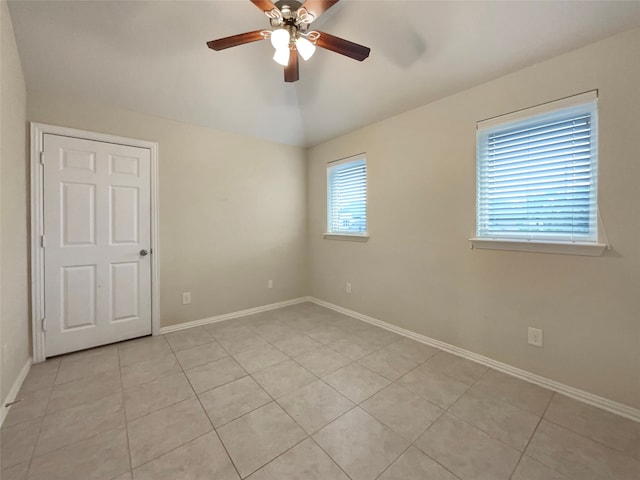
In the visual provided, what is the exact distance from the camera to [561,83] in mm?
1855

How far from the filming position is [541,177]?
1.97 meters

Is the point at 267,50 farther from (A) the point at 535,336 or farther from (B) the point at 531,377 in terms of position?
(B) the point at 531,377

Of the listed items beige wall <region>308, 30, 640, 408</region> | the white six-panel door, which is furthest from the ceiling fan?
the white six-panel door

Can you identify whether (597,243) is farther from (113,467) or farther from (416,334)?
(113,467)

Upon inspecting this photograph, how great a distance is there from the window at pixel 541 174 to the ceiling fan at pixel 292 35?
1.35 meters

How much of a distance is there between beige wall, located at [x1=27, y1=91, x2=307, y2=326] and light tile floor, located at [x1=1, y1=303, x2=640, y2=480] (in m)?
0.94

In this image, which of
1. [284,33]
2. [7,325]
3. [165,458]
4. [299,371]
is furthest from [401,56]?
[7,325]

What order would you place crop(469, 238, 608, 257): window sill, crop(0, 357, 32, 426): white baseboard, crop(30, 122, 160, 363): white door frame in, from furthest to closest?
crop(30, 122, 160, 363): white door frame, crop(469, 238, 608, 257): window sill, crop(0, 357, 32, 426): white baseboard

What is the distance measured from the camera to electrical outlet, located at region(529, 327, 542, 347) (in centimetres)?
199

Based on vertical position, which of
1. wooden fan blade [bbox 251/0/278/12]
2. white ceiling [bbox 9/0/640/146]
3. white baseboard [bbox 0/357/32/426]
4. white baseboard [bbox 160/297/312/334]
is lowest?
white baseboard [bbox 0/357/32/426]

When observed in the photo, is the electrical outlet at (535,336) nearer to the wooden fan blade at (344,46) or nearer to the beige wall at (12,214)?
the wooden fan blade at (344,46)

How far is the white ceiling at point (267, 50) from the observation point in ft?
5.87

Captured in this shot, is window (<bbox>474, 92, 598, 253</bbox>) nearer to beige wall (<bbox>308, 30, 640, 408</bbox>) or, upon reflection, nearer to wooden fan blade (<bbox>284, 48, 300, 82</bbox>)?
beige wall (<bbox>308, 30, 640, 408</bbox>)

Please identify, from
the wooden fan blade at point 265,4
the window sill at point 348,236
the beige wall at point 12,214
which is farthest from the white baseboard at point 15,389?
the window sill at point 348,236
